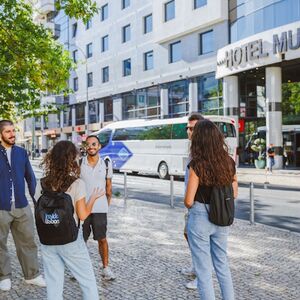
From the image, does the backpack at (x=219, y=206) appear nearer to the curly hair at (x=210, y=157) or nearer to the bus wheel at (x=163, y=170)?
the curly hair at (x=210, y=157)

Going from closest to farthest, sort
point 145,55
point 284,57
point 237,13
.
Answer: point 284,57
point 237,13
point 145,55

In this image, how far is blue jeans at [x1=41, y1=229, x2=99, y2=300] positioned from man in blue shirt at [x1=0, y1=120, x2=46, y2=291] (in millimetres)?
1570

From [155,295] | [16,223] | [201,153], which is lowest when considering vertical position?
[155,295]

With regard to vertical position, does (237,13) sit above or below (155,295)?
above

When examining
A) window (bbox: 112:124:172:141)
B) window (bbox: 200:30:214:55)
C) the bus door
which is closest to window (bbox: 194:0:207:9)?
window (bbox: 200:30:214:55)

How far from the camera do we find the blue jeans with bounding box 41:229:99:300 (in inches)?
141

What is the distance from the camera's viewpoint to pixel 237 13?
2903 cm

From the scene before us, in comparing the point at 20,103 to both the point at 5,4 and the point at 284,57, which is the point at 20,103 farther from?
the point at 284,57

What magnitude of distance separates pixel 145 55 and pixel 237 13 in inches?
453

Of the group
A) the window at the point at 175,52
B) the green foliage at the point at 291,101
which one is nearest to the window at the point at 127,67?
the window at the point at 175,52

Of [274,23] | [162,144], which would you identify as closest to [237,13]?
[274,23]

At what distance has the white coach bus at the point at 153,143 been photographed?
23.8 m

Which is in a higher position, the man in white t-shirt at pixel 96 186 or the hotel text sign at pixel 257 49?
the hotel text sign at pixel 257 49

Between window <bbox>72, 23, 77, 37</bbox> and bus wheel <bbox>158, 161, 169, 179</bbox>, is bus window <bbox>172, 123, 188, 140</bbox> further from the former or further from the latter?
window <bbox>72, 23, 77, 37</bbox>
